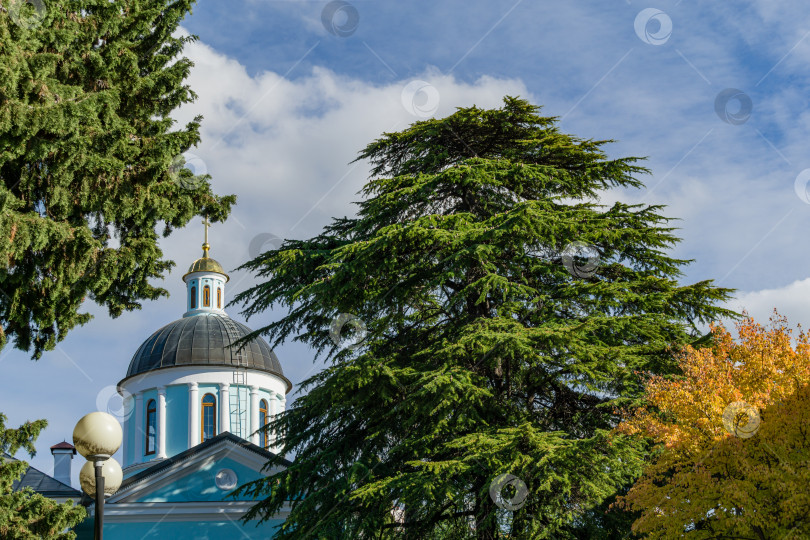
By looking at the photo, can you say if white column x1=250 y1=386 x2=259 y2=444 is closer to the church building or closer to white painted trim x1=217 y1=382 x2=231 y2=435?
the church building

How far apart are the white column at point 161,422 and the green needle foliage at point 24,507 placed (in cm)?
1971

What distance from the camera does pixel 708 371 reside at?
454 inches

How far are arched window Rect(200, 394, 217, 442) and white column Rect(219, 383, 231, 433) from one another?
0.89 ft

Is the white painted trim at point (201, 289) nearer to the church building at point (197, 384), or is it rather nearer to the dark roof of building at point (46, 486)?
the church building at point (197, 384)

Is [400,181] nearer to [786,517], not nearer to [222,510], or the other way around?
[786,517]

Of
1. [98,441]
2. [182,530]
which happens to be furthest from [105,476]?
[182,530]

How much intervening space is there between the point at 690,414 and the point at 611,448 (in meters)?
2.13

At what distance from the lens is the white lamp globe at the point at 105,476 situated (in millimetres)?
8289

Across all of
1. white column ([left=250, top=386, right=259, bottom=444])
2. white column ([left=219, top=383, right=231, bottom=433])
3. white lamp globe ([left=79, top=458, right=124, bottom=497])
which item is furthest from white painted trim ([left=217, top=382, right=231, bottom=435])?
white lamp globe ([left=79, top=458, right=124, bottom=497])

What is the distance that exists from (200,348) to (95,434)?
2498 cm

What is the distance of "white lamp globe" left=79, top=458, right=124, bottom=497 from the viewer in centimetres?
829

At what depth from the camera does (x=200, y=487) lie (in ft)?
78.8

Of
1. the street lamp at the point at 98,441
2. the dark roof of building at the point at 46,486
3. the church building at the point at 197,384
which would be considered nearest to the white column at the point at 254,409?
the church building at the point at 197,384

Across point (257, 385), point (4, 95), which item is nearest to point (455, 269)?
point (4, 95)
